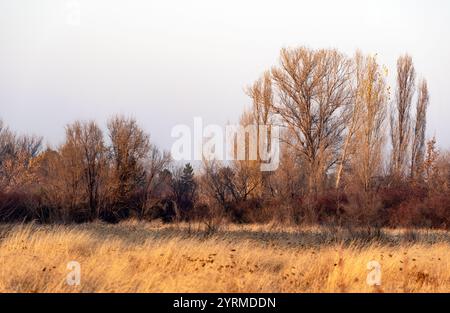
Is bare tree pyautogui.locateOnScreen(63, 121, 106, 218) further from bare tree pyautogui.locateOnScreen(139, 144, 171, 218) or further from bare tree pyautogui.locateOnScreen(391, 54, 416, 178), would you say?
bare tree pyautogui.locateOnScreen(391, 54, 416, 178)

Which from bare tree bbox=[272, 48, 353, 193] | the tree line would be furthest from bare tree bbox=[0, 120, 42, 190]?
bare tree bbox=[272, 48, 353, 193]

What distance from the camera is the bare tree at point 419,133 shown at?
35350mm

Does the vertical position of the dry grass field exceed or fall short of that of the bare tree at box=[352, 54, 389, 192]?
it falls short

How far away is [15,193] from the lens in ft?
79.4

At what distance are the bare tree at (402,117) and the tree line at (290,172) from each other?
0.06 metres

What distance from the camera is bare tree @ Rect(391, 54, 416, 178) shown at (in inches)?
1390

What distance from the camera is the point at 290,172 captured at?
102 ft

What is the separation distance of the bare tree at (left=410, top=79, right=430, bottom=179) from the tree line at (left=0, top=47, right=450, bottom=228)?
7 centimetres

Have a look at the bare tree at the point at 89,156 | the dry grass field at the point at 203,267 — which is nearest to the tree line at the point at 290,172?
the bare tree at the point at 89,156

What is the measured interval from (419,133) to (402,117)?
4.87 ft

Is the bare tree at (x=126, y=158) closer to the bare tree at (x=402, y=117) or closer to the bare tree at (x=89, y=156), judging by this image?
the bare tree at (x=89, y=156)
